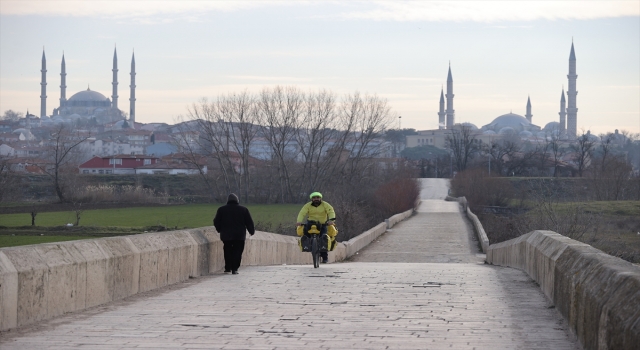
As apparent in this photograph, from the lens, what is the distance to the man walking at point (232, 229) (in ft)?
49.3

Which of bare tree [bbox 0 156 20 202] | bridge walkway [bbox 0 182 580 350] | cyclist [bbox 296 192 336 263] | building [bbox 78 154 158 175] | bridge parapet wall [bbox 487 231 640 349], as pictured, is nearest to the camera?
bridge parapet wall [bbox 487 231 640 349]

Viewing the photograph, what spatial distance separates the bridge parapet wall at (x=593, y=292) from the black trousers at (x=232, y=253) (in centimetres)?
534

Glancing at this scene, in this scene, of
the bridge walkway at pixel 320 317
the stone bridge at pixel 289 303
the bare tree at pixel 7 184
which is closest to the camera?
the stone bridge at pixel 289 303

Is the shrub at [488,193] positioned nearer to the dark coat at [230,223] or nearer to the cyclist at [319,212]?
the cyclist at [319,212]

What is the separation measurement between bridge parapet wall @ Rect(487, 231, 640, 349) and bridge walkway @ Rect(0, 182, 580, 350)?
0.27 metres

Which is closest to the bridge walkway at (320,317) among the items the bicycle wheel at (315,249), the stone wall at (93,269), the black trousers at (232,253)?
the stone wall at (93,269)

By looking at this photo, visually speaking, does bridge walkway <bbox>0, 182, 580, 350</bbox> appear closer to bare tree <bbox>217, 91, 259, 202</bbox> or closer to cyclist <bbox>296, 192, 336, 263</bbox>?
cyclist <bbox>296, 192, 336, 263</bbox>

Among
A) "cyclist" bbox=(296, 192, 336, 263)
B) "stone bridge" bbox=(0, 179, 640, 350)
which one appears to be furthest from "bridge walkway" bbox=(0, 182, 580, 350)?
"cyclist" bbox=(296, 192, 336, 263)

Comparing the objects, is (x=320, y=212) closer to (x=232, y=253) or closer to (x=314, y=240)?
(x=314, y=240)

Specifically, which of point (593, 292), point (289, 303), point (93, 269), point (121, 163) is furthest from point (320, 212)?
point (121, 163)

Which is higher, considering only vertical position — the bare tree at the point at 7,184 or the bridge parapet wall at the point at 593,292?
the bridge parapet wall at the point at 593,292

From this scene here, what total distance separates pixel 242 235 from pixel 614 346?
9759mm

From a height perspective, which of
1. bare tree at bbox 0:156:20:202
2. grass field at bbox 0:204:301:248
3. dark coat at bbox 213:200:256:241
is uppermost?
dark coat at bbox 213:200:256:241

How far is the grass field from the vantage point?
41.7 metres
